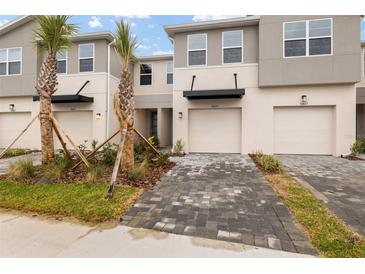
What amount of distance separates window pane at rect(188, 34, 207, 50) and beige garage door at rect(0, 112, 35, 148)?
34.7 ft

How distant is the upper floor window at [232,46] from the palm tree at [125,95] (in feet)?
20.0

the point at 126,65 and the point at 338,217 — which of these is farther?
the point at 126,65

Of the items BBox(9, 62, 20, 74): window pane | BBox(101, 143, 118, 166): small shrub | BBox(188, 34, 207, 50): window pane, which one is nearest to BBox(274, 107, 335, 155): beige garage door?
BBox(188, 34, 207, 50): window pane

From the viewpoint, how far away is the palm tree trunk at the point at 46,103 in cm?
714

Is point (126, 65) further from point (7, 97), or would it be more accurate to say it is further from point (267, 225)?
point (7, 97)

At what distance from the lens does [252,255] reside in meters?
2.71

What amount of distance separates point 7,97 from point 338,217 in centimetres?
1746

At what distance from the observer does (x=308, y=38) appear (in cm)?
1004

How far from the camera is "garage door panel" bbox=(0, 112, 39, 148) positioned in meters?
13.5

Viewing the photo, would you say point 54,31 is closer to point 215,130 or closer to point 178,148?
point 178,148

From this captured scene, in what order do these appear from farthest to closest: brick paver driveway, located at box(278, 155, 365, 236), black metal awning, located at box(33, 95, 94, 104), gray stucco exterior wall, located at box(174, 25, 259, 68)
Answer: black metal awning, located at box(33, 95, 94, 104), gray stucco exterior wall, located at box(174, 25, 259, 68), brick paver driveway, located at box(278, 155, 365, 236)

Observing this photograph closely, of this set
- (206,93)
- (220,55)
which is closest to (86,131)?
(206,93)

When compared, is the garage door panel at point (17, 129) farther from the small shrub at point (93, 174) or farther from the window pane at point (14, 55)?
the small shrub at point (93, 174)

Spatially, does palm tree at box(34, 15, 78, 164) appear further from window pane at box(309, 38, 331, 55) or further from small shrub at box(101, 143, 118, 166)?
window pane at box(309, 38, 331, 55)
